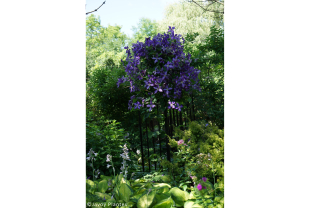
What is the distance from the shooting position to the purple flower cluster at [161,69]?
6.46ft

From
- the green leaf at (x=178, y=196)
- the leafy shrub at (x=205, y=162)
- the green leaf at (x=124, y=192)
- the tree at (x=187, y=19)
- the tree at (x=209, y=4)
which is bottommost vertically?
the green leaf at (x=178, y=196)

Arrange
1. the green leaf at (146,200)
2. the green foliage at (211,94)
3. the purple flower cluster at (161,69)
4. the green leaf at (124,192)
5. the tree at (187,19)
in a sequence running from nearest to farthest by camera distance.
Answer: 1. the green leaf at (146,200)
2. the green leaf at (124,192)
3. the purple flower cluster at (161,69)
4. the green foliage at (211,94)
5. the tree at (187,19)

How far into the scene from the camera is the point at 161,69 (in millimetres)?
1957

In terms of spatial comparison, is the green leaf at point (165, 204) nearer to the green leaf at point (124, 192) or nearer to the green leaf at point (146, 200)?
the green leaf at point (146, 200)

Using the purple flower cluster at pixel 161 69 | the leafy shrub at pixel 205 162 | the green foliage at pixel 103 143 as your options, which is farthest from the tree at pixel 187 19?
the leafy shrub at pixel 205 162

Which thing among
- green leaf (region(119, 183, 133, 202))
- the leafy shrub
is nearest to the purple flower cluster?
the leafy shrub

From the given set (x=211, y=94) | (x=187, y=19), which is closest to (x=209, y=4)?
(x=211, y=94)

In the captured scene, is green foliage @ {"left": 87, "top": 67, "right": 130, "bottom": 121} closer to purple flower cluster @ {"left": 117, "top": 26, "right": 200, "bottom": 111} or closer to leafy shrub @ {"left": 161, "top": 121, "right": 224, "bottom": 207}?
purple flower cluster @ {"left": 117, "top": 26, "right": 200, "bottom": 111}
